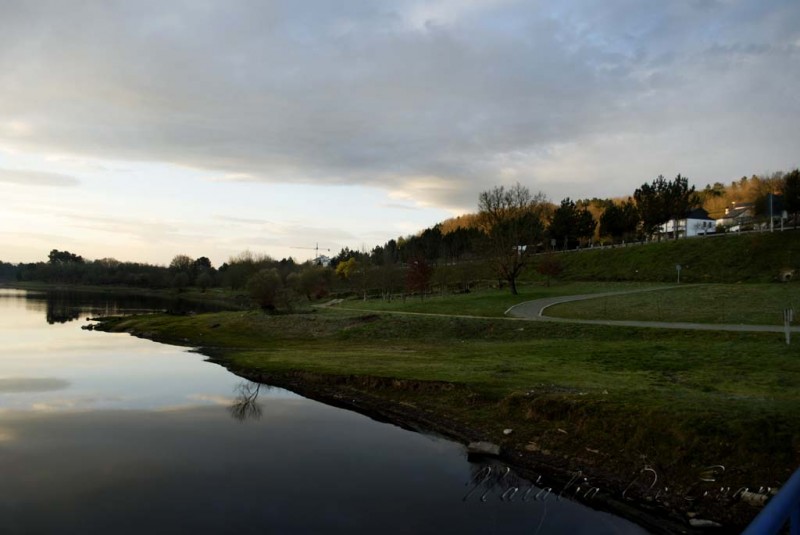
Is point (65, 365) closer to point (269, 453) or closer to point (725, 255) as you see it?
point (269, 453)

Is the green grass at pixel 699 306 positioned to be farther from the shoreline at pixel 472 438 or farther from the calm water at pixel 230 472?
the calm water at pixel 230 472

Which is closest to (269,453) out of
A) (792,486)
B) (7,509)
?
(7,509)

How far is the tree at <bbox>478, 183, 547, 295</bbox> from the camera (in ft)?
211

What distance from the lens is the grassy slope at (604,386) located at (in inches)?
571

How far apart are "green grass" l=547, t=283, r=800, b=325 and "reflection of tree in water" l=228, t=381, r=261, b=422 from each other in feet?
89.0

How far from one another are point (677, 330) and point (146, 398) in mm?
30124

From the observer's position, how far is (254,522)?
12.3 meters

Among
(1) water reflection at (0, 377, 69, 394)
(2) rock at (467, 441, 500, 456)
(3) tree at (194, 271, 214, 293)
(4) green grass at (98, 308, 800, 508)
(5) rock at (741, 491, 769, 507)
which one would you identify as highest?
(3) tree at (194, 271, 214, 293)

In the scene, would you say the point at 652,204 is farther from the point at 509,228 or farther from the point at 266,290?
the point at 266,290

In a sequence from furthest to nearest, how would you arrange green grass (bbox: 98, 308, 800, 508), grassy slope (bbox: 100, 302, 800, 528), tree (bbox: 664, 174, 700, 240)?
tree (bbox: 664, 174, 700, 240) < green grass (bbox: 98, 308, 800, 508) < grassy slope (bbox: 100, 302, 800, 528)

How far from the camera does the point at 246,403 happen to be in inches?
987

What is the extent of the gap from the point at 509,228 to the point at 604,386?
49.3 m

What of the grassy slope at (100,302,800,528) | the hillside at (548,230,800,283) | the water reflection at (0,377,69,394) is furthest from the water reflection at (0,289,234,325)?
the hillside at (548,230,800,283)

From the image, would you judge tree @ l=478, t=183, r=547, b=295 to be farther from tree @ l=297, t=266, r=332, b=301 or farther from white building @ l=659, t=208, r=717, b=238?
white building @ l=659, t=208, r=717, b=238
